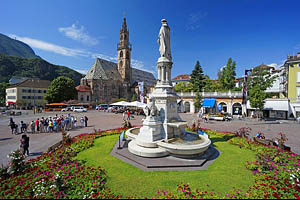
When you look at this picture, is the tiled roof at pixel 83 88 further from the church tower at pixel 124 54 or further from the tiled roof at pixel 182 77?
the tiled roof at pixel 182 77

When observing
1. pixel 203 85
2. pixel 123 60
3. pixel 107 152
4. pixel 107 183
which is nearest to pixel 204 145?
pixel 107 183

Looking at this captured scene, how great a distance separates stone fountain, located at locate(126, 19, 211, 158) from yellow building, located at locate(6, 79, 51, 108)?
57.9 metres

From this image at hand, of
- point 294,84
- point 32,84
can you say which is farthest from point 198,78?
point 32,84

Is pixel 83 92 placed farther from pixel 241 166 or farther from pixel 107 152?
pixel 241 166

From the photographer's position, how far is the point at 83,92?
55125 mm

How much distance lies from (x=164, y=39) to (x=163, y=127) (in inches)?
224

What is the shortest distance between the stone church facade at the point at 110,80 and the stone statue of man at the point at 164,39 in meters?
49.5

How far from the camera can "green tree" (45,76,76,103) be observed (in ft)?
142

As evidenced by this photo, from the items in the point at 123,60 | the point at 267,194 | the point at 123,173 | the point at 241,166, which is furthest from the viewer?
the point at 123,60

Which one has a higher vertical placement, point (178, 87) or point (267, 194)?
point (178, 87)

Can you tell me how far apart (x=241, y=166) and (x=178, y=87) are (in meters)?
38.2

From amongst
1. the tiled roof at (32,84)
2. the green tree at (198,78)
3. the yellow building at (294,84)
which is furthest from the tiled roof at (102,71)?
the yellow building at (294,84)

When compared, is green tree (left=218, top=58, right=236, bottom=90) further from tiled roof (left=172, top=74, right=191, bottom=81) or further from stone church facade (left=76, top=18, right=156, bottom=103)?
stone church facade (left=76, top=18, right=156, bottom=103)

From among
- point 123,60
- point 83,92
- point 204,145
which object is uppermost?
point 123,60
